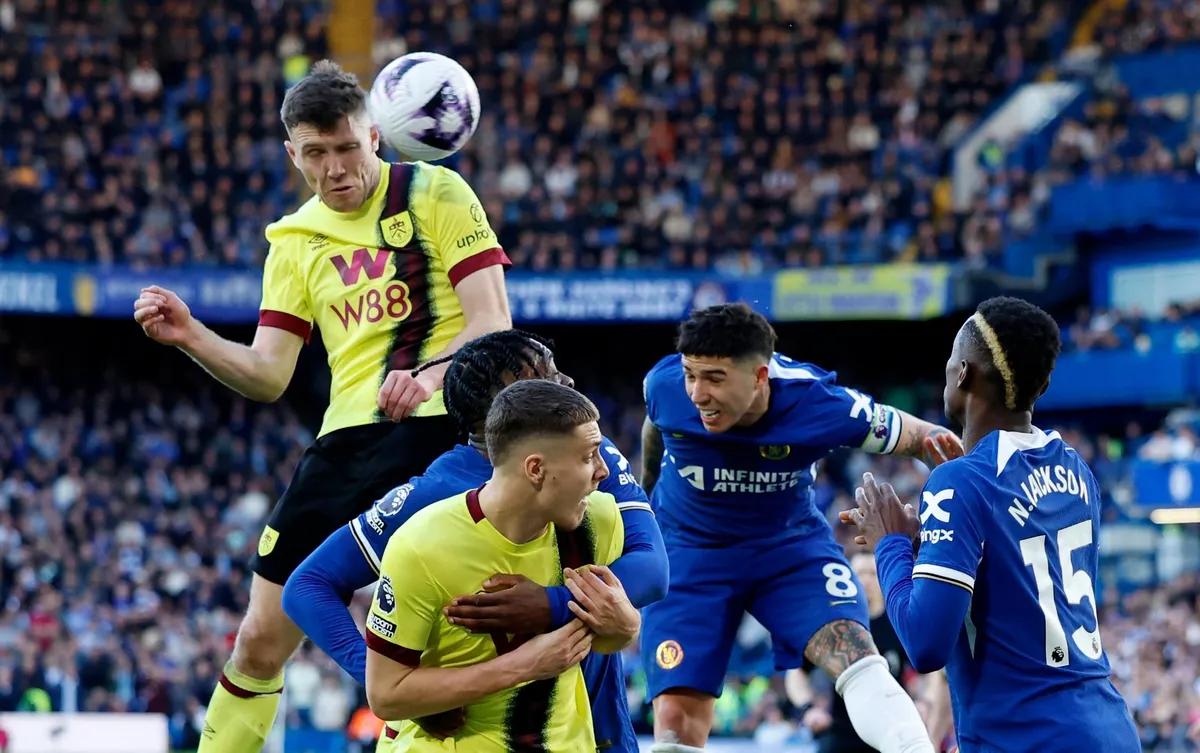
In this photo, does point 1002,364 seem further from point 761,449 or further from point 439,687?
point 761,449

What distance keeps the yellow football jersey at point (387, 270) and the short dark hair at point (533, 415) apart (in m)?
1.87

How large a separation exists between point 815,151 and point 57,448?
12408 millimetres

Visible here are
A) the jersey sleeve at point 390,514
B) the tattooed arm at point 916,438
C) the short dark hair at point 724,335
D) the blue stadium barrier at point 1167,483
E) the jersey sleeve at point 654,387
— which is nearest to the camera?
the jersey sleeve at point 390,514

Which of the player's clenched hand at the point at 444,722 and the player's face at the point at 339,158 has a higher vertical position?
the player's face at the point at 339,158

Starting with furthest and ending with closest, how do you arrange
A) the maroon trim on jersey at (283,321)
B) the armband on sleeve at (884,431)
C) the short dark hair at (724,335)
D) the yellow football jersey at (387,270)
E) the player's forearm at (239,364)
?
1. the armband on sleeve at (884,431)
2. the short dark hair at (724,335)
3. the maroon trim on jersey at (283,321)
4. the yellow football jersey at (387,270)
5. the player's forearm at (239,364)

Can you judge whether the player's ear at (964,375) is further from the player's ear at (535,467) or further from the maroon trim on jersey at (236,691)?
the maroon trim on jersey at (236,691)

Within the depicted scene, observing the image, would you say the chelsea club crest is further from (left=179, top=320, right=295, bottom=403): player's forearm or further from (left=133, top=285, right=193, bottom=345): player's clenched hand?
(left=133, top=285, right=193, bottom=345): player's clenched hand

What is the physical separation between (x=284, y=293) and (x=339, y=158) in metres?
0.66

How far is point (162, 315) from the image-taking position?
19.2 feet

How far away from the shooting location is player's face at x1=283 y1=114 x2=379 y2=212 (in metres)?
5.98

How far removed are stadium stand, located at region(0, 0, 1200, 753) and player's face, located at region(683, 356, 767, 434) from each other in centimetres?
1457

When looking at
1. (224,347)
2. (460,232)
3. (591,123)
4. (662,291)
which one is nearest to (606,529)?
(460,232)

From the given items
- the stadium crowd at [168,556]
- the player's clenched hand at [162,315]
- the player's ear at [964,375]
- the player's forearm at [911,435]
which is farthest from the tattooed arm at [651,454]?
the stadium crowd at [168,556]

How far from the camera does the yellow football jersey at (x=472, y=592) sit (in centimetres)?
427
